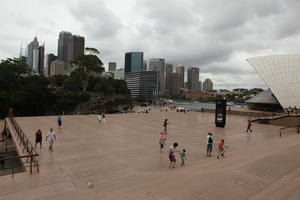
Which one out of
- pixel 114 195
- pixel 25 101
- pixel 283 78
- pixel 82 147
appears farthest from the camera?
pixel 25 101

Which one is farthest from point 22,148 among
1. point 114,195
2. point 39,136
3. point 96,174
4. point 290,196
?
point 290,196

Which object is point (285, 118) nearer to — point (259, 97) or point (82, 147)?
point (259, 97)

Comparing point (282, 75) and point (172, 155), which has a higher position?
point (282, 75)

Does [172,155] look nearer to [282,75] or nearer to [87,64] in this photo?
[282,75]

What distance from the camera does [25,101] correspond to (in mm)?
44469

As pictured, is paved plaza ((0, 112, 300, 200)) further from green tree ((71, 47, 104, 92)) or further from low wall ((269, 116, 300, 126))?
green tree ((71, 47, 104, 92))

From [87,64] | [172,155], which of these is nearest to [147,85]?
[87,64]

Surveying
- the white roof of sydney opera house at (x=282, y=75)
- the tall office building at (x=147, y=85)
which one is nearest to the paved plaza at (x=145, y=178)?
the white roof of sydney opera house at (x=282, y=75)

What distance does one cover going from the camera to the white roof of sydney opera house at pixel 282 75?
104 feet

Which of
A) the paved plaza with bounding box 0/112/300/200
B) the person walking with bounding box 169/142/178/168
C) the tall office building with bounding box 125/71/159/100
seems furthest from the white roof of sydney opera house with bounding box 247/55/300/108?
the tall office building with bounding box 125/71/159/100

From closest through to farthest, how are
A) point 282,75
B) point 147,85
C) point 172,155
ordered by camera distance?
point 172,155 → point 282,75 → point 147,85

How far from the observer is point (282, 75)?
34781mm

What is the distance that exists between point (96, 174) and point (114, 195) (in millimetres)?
2558

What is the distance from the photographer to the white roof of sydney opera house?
31.7m
